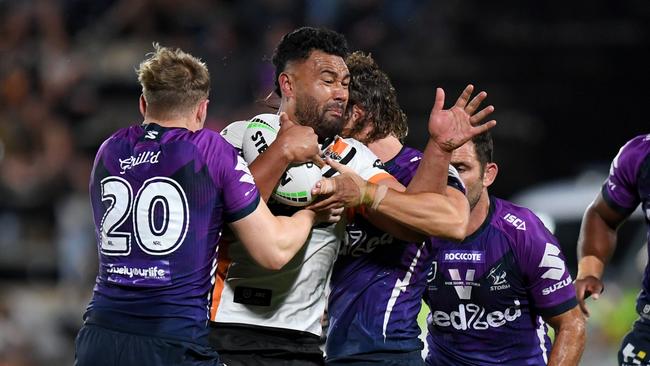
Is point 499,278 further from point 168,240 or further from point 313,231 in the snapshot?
point 168,240

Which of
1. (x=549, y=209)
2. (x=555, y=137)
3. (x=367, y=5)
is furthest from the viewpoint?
(x=555, y=137)

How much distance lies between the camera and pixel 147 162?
5172mm

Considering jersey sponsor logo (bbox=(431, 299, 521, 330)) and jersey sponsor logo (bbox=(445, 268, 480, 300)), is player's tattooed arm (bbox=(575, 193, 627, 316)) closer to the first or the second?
jersey sponsor logo (bbox=(431, 299, 521, 330))

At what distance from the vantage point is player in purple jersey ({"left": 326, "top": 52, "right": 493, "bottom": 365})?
19.0ft

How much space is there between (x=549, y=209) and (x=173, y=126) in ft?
28.2

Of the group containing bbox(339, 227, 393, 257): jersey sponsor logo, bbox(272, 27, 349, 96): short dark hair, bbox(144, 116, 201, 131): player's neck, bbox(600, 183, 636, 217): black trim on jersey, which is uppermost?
bbox(272, 27, 349, 96): short dark hair

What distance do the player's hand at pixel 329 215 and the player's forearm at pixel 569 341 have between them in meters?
1.62

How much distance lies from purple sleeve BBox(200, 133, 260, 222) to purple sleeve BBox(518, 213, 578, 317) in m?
1.89

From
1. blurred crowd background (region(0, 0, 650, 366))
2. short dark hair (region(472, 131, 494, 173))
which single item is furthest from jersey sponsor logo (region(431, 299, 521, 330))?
blurred crowd background (region(0, 0, 650, 366))

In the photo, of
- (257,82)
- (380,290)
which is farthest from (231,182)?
(257,82)

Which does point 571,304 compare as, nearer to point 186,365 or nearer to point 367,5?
point 186,365

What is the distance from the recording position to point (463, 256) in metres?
6.53

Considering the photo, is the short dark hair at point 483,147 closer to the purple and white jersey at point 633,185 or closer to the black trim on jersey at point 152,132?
the purple and white jersey at point 633,185

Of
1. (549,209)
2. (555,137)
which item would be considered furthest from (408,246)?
(555,137)
